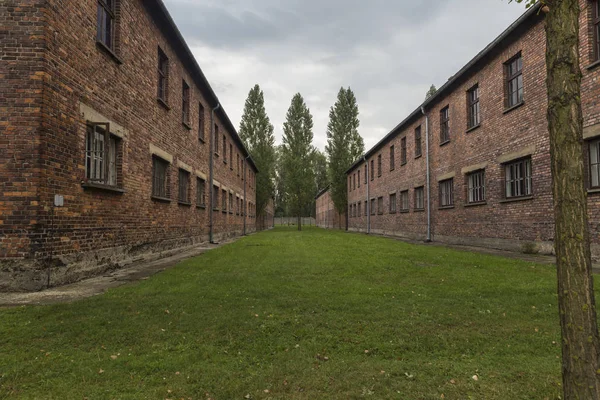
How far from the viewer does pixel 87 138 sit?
704 cm

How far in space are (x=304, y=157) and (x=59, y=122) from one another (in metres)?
31.4

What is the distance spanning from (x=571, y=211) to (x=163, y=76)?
39.5 feet

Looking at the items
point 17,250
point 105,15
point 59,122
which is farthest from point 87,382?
point 105,15

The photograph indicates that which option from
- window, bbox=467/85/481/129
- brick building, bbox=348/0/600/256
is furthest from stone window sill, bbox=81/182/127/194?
window, bbox=467/85/481/129

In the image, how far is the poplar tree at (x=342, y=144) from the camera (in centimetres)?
3800

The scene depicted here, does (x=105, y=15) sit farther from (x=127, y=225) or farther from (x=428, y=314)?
(x=428, y=314)

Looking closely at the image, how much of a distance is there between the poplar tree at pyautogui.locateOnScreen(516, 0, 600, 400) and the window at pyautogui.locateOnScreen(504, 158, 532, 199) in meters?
10.2

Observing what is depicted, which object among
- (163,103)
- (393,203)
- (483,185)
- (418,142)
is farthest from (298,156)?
(163,103)

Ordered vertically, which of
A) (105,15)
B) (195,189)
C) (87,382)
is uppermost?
(105,15)

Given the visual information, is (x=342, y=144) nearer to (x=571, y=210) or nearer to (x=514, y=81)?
(x=514, y=81)

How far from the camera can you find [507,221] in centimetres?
1128

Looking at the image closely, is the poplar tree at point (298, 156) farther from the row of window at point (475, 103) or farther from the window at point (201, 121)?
the window at point (201, 121)

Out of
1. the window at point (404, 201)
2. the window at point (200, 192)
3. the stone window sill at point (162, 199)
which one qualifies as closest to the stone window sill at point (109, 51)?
the stone window sill at point (162, 199)

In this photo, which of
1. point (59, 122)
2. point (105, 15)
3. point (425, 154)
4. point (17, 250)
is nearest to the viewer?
point (17, 250)
